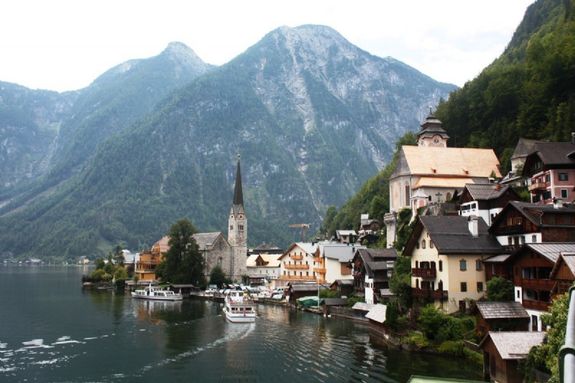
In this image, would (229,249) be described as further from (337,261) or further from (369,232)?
(337,261)

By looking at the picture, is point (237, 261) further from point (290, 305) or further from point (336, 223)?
point (290, 305)

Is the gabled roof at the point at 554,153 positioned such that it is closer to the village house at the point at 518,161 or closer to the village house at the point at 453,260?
the village house at the point at 518,161

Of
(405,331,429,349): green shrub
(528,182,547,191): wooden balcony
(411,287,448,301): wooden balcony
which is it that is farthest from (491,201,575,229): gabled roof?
(405,331,429,349): green shrub

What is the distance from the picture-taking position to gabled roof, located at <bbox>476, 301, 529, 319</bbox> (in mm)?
42750

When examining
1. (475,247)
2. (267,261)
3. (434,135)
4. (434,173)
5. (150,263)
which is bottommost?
(150,263)

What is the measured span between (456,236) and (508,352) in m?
20.3

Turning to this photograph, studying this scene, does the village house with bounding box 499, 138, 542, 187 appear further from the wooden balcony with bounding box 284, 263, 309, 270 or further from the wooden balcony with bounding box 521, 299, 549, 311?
the wooden balcony with bounding box 284, 263, 309, 270

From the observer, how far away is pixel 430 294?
5347 centimetres

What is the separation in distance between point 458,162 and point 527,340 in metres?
60.2

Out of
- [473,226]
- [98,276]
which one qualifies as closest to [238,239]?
[98,276]

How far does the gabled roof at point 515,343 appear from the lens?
34.1 metres

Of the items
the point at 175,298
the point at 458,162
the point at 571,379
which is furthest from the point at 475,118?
the point at 571,379

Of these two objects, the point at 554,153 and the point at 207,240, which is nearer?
the point at 554,153

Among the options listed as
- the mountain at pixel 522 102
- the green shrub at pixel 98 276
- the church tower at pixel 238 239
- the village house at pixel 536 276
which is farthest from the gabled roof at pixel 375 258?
the green shrub at pixel 98 276
